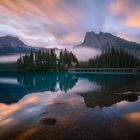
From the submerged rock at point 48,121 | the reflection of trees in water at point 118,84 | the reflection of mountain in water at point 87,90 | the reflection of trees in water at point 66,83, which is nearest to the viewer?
the submerged rock at point 48,121

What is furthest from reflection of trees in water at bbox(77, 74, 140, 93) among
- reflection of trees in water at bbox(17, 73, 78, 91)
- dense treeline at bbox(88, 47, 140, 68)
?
dense treeline at bbox(88, 47, 140, 68)

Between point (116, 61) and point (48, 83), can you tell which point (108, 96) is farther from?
point (116, 61)

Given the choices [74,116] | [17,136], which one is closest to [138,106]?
[74,116]

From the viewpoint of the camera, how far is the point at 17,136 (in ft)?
40.5

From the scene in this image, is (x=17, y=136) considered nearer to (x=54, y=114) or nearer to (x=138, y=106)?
(x=54, y=114)

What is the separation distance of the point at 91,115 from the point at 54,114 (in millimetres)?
3624

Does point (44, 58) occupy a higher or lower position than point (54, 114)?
higher

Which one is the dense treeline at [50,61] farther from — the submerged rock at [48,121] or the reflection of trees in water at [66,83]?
the submerged rock at [48,121]

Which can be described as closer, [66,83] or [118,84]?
[118,84]

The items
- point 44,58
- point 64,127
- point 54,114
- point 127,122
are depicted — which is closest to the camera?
point 64,127

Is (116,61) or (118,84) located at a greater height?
(116,61)

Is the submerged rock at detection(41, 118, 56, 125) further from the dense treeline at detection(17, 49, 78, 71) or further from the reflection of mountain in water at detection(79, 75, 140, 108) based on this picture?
the dense treeline at detection(17, 49, 78, 71)

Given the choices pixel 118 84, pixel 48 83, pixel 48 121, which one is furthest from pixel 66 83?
pixel 48 121

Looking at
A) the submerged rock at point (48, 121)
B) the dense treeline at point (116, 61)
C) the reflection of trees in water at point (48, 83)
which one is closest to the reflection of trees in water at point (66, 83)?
the reflection of trees in water at point (48, 83)
